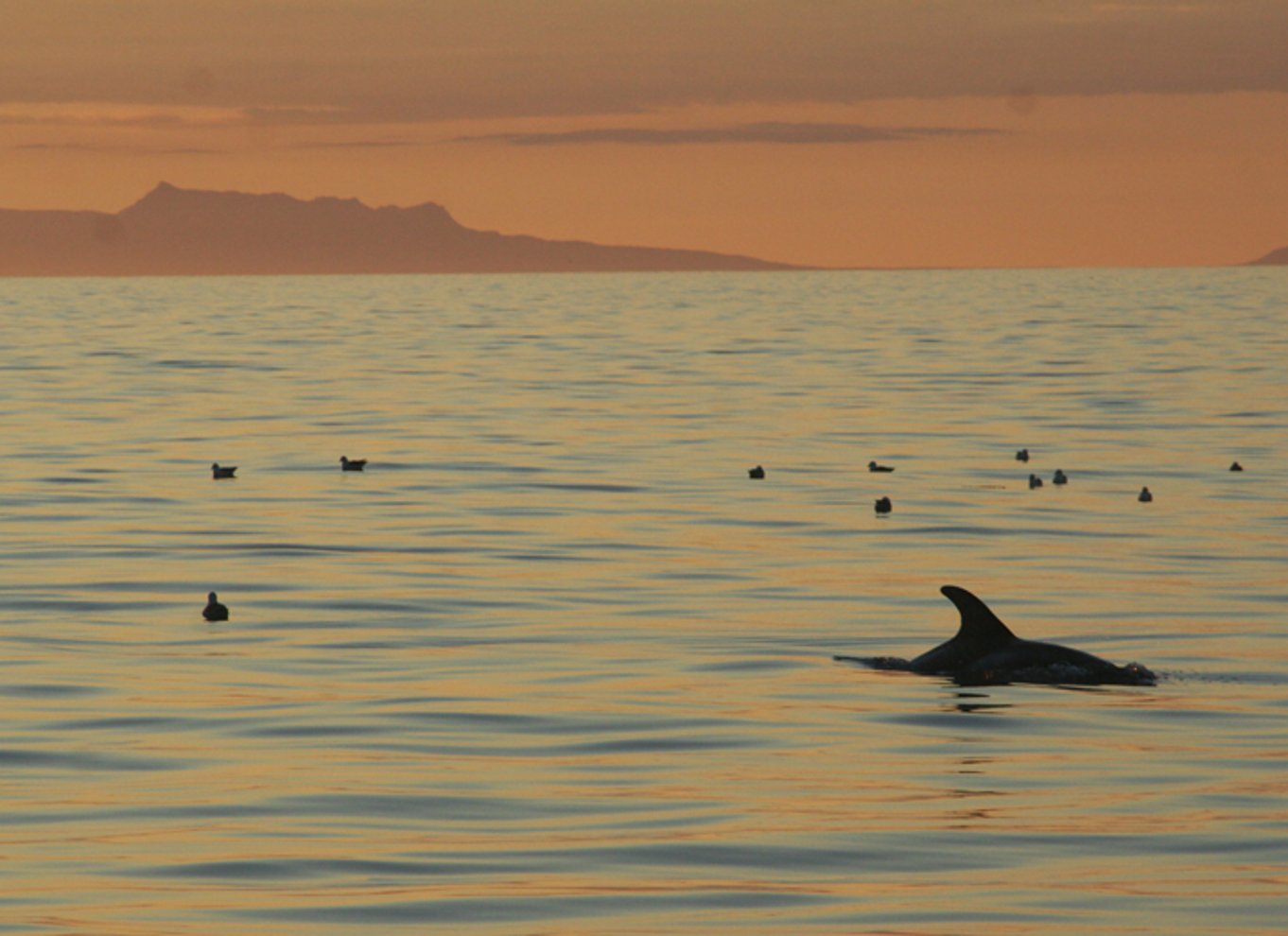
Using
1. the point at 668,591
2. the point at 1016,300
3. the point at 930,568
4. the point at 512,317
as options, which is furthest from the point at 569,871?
the point at 1016,300

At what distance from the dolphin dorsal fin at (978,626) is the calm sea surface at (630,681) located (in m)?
0.69

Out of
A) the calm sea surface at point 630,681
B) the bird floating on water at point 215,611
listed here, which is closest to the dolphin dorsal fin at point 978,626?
the calm sea surface at point 630,681

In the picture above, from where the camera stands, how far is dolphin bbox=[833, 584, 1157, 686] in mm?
20516

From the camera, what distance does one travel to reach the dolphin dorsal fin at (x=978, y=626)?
20969 millimetres

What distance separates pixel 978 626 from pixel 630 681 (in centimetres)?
307

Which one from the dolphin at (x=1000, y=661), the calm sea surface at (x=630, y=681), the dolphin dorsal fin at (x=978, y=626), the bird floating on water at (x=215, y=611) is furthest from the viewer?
the bird floating on water at (x=215, y=611)

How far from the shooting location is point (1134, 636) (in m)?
23.4

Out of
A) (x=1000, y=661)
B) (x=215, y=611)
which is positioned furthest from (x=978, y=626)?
(x=215, y=611)

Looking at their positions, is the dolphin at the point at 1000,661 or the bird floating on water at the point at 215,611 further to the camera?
the bird floating on water at the point at 215,611

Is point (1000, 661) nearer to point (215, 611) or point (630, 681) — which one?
point (630, 681)

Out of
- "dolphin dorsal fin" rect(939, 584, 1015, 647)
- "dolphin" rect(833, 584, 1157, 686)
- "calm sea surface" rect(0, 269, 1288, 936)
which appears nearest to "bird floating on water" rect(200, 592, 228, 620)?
"calm sea surface" rect(0, 269, 1288, 936)

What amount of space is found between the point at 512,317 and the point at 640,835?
134468mm

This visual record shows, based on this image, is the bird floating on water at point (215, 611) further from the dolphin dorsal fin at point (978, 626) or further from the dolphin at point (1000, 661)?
the dolphin dorsal fin at point (978, 626)

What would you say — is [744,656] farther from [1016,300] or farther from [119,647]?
[1016,300]
